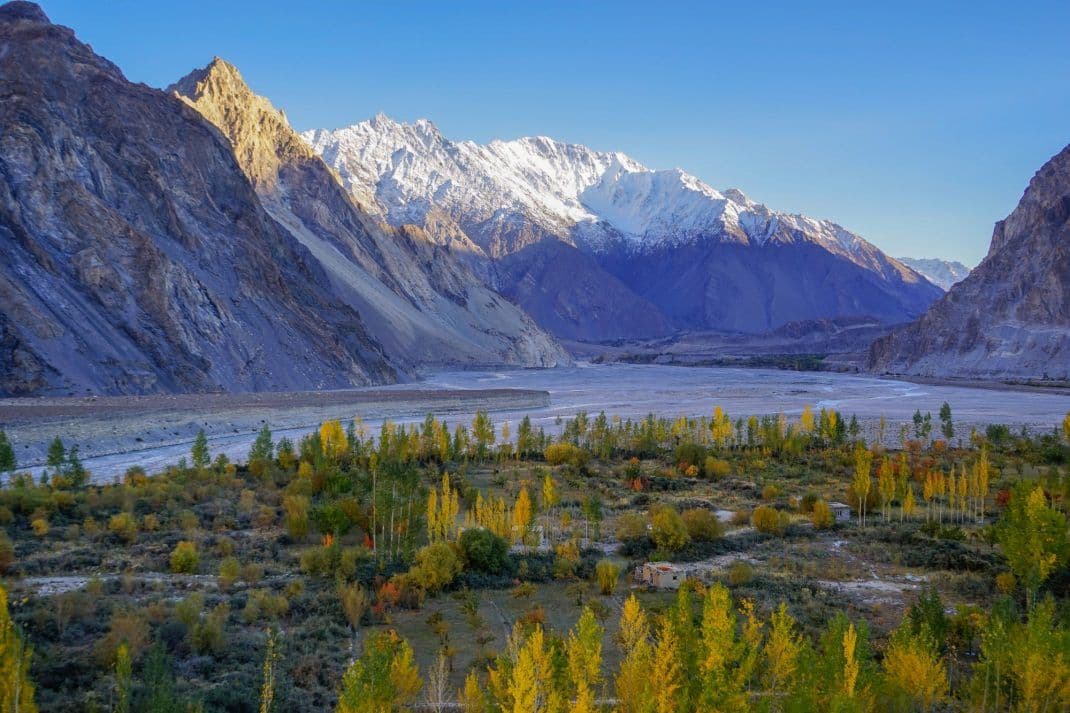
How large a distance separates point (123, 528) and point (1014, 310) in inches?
4595

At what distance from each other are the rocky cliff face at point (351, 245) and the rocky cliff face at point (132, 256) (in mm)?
24643

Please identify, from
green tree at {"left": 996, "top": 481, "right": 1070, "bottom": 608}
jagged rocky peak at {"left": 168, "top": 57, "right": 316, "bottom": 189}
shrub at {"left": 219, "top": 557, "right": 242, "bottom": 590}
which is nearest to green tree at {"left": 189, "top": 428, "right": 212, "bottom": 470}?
shrub at {"left": 219, "top": 557, "right": 242, "bottom": 590}

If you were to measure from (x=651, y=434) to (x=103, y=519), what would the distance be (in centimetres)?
2897

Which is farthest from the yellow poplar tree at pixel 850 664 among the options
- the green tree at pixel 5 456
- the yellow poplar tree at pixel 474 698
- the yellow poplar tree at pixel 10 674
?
the green tree at pixel 5 456

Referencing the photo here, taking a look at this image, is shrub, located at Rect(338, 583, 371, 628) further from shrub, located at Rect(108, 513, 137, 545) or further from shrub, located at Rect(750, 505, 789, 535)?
shrub, located at Rect(750, 505, 789, 535)

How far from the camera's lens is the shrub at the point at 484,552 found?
21875 millimetres

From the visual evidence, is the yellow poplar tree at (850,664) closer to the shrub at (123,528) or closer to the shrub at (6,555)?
the shrub at (6,555)

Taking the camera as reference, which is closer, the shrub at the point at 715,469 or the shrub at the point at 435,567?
the shrub at the point at 435,567

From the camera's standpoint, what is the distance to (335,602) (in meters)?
18.2

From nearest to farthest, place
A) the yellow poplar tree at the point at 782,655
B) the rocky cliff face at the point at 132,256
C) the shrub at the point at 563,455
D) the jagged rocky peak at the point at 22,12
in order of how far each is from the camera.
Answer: the yellow poplar tree at the point at 782,655, the shrub at the point at 563,455, the rocky cliff face at the point at 132,256, the jagged rocky peak at the point at 22,12

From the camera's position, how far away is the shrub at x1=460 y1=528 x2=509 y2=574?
21.9 metres

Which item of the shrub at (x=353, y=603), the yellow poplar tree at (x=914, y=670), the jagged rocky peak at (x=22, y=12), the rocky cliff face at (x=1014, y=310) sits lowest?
the shrub at (x=353, y=603)

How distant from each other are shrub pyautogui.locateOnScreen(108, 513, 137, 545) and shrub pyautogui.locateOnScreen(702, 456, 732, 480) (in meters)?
24.7

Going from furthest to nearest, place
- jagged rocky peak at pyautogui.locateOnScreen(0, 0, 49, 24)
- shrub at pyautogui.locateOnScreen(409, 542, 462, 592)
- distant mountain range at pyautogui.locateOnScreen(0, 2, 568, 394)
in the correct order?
jagged rocky peak at pyautogui.locateOnScreen(0, 0, 49, 24)
distant mountain range at pyautogui.locateOnScreen(0, 2, 568, 394)
shrub at pyautogui.locateOnScreen(409, 542, 462, 592)
